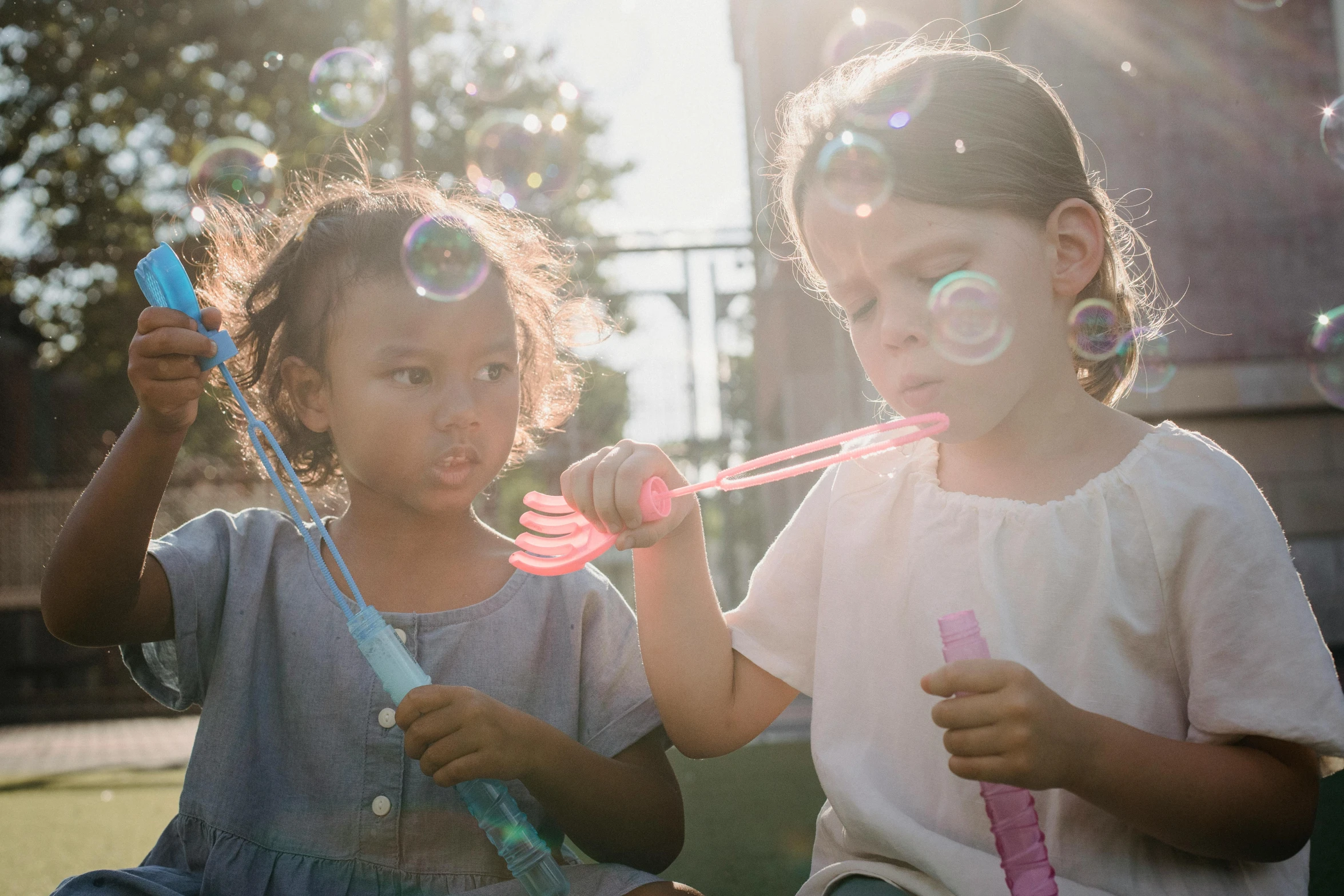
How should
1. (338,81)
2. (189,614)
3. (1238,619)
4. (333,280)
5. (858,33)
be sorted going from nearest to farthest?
(1238,619)
(189,614)
(333,280)
(338,81)
(858,33)

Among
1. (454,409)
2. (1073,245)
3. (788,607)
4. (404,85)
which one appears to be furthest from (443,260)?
(404,85)

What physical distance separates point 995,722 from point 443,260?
1.04 metres

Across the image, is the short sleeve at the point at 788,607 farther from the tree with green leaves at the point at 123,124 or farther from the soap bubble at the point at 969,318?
the tree with green leaves at the point at 123,124

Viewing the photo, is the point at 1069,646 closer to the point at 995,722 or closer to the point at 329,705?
the point at 995,722

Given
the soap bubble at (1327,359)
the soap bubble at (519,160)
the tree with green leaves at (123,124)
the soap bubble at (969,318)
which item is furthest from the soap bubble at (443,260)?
the tree with green leaves at (123,124)

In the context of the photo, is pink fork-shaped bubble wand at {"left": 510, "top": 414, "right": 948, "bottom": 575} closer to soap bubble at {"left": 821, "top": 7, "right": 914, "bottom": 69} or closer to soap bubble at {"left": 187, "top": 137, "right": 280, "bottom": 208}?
soap bubble at {"left": 187, "top": 137, "right": 280, "bottom": 208}

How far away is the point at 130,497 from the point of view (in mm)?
1303

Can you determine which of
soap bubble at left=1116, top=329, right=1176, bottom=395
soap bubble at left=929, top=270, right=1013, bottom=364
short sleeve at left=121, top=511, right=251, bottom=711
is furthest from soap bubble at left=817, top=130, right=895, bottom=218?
soap bubble at left=1116, top=329, right=1176, bottom=395

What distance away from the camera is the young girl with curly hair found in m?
1.32

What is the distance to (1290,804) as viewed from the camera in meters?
1.10

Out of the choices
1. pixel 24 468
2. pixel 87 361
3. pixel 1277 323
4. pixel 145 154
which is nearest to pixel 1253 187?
pixel 1277 323

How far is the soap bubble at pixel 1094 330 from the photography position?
1354mm

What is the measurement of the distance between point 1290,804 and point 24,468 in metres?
12.5

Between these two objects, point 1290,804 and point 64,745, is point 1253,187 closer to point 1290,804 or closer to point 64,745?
point 1290,804
